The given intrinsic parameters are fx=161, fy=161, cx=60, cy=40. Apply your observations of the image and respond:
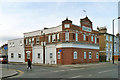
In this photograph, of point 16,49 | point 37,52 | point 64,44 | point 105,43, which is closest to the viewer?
point 64,44

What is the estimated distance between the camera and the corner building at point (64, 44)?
3138cm

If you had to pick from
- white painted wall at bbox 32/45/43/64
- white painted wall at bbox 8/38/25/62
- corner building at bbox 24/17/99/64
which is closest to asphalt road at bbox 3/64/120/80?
corner building at bbox 24/17/99/64

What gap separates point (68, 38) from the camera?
31469mm

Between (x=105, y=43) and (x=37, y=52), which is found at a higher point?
(x=105, y=43)

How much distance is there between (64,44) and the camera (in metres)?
31.4

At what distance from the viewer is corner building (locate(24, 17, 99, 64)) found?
31375 millimetres

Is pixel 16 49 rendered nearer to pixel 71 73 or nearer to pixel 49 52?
pixel 49 52

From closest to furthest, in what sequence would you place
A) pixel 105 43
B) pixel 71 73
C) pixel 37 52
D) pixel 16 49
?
pixel 71 73 < pixel 37 52 < pixel 16 49 < pixel 105 43

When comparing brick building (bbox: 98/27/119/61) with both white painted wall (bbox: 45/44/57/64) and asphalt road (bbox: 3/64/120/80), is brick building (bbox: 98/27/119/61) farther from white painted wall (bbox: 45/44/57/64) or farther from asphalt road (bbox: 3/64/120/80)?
asphalt road (bbox: 3/64/120/80)

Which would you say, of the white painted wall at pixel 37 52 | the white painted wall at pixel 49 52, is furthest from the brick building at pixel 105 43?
the white painted wall at pixel 37 52

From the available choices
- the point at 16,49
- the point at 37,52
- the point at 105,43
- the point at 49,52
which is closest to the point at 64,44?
the point at 49,52

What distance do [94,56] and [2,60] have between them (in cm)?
2220

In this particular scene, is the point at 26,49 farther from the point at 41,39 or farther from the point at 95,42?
the point at 95,42

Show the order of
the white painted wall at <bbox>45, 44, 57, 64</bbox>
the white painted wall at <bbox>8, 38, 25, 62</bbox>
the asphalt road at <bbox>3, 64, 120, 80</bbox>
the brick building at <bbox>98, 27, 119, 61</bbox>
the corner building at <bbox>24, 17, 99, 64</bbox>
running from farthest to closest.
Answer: the brick building at <bbox>98, 27, 119, 61</bbox>, the white painted wall at <bbox>8, 38, 25, 62</bbox>, the white painted wall at <bbox>45, 44, 57, 64</bbox>, the corner building at <bbox>24, 17, 99, 64</bbox>, the asphalt road at <bbox>3, 64, 120, 80</bbox>
